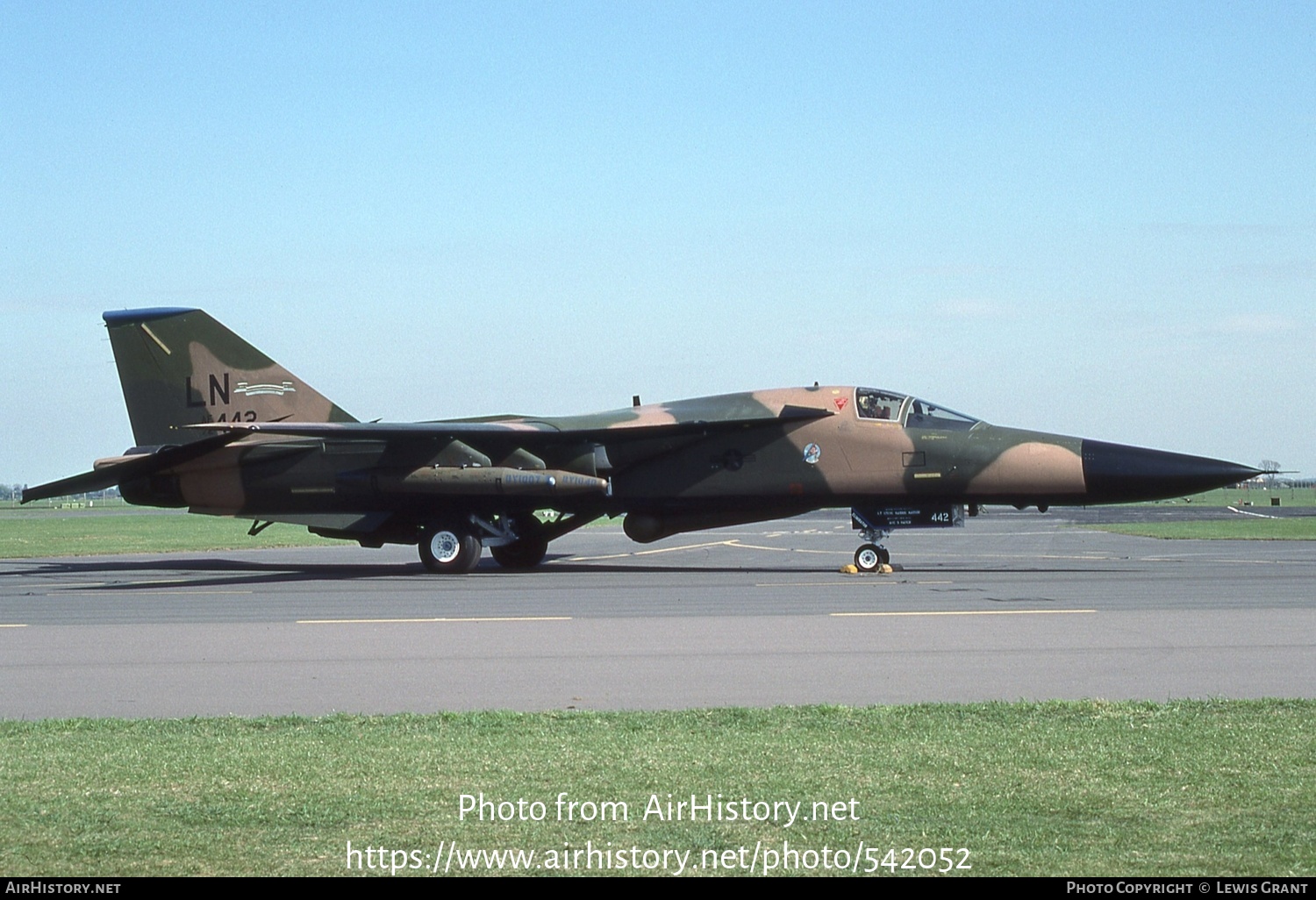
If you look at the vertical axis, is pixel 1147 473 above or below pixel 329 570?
above

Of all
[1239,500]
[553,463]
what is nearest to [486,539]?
[553,463]

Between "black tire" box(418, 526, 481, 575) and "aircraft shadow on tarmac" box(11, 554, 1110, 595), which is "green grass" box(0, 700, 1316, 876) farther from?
"black tire" box(418, 526, 481, 575)

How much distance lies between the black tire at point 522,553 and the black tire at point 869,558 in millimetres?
6180

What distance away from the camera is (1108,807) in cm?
539

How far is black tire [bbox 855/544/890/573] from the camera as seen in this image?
20.9m

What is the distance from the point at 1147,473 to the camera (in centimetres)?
2020

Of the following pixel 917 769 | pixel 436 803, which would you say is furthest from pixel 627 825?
pixel 917 769

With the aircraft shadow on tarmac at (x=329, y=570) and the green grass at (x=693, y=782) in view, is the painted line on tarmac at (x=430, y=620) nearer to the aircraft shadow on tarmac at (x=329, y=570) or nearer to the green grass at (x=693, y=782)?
the aircraft shadow on tarmac at (x=329, y=570)

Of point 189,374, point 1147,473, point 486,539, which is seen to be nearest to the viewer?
point 1147,473

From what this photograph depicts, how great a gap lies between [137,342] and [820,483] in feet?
42.0

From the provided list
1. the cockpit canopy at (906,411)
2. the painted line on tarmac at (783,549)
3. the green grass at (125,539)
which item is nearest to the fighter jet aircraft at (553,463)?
the cockpit canopy at (906,411)

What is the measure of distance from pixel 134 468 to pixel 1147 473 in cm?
1667

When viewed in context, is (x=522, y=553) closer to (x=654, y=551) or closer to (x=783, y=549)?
(x=654, y=551)
